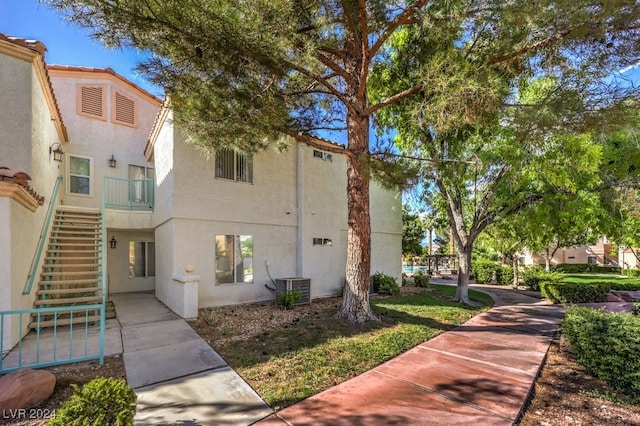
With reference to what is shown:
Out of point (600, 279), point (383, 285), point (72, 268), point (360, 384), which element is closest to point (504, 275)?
point (600, 279)

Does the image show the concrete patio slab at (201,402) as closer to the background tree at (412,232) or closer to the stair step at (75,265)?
the stair step at (75,265)

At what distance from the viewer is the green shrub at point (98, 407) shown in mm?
2707

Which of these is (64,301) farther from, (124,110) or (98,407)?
(124,110)

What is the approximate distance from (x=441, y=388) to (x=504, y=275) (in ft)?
63.1

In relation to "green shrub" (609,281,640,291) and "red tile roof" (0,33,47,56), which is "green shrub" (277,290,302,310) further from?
"green shrub" (609,281,640,291)

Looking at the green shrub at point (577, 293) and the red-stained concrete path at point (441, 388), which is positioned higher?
the red-stained concrete path at point (441, 388)

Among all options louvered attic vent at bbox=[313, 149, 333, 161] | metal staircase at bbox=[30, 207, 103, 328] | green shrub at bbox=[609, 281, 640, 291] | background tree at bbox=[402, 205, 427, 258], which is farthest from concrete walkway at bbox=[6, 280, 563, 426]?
background tree at bbox=[402, 205, 427, 258]

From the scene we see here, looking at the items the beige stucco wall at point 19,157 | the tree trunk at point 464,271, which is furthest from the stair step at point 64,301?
the tree trunk at point 464,271

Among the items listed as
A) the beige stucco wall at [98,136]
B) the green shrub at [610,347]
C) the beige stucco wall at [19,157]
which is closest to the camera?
the green shrub at [610,347]

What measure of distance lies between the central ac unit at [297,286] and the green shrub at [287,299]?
25 cm

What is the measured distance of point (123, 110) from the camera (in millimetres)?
12906

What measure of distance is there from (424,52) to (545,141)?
3781mm

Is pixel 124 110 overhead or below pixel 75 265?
overhead

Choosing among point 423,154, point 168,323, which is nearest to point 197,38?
point 168,323
